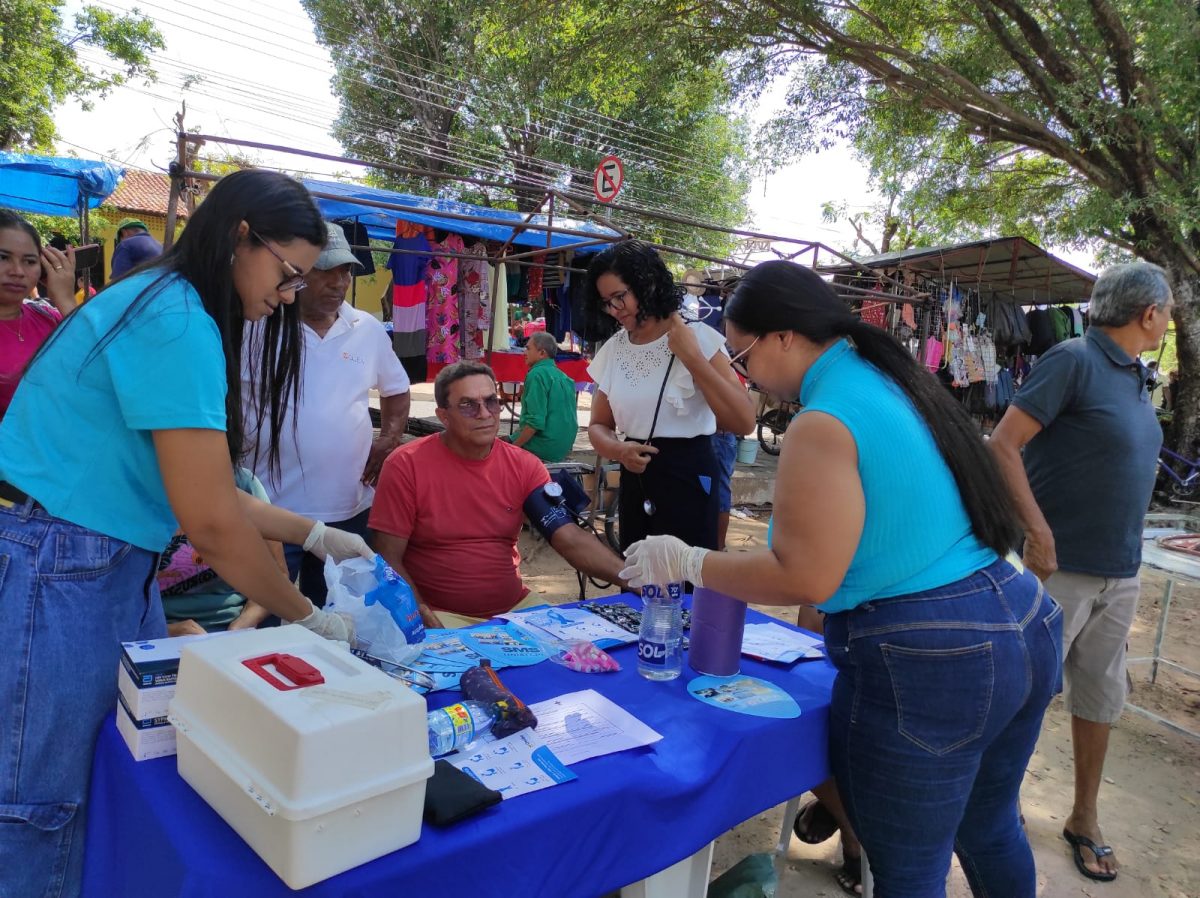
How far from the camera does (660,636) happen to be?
5.52ft

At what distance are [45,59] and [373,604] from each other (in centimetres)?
1523

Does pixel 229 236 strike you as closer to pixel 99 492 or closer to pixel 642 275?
pixel 99 492

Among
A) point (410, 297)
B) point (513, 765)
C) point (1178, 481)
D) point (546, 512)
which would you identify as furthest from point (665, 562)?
point (1178, 481)

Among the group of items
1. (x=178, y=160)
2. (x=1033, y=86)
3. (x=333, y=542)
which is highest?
(x=1033, y=86)

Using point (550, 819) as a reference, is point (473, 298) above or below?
above

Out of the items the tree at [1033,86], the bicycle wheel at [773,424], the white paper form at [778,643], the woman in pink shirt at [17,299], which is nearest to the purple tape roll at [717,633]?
the white paper form at [778,643]

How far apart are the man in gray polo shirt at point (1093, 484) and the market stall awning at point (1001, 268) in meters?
5.21

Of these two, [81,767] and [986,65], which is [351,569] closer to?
[81,767]

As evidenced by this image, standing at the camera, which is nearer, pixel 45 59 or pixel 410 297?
pixel 410 297

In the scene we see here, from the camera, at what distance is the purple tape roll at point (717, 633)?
1.69m

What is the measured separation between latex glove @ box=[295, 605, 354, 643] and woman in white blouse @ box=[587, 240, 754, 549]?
130 cm

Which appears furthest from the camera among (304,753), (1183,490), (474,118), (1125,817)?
(474,118)

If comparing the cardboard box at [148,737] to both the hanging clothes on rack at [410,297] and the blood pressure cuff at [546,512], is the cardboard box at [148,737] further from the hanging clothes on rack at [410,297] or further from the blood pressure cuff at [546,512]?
the hanging clothes on rack at [410,297]

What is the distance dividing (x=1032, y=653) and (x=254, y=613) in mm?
2104
